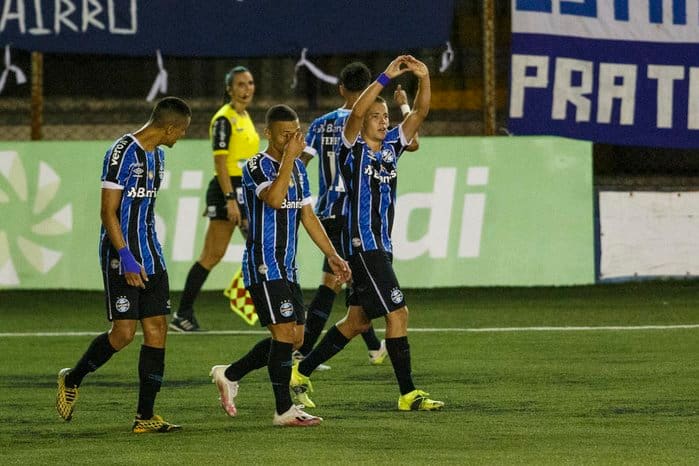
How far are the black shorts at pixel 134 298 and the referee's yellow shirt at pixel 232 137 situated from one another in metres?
4.63

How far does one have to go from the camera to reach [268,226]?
27.5 feet

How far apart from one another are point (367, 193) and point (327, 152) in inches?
77.7

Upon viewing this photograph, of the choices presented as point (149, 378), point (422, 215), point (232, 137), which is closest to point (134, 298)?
point (149, 378)

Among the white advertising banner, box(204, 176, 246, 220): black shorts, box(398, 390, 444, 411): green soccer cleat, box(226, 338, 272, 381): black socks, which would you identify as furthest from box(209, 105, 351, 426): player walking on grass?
the white advertising banner

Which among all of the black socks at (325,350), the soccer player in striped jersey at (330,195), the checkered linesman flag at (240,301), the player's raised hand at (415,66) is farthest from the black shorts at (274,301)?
the checkered linesman flag at (240,301)

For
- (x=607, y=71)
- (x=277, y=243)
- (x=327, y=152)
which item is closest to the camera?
(x=277, y=243)

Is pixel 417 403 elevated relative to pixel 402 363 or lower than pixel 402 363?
lower

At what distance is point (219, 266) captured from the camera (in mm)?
15727

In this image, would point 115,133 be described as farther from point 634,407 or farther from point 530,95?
point 634,407

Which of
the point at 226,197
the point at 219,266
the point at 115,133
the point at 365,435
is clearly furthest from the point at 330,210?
the point at 115,133

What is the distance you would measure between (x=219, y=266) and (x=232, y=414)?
7.18m

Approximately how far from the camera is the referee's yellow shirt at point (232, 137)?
42.3 ft

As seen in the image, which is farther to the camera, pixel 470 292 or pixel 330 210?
pixel 470 292

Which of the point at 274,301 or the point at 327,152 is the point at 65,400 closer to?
the point at 274,301
